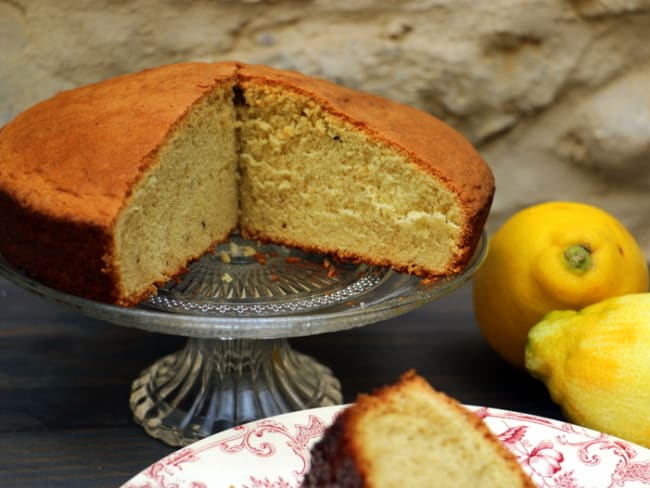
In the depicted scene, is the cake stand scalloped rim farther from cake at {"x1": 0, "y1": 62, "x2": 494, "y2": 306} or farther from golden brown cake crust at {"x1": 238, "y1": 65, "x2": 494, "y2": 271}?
golden brown cake crust at {"x1": 238, "y1": 65, "x2": 494, "y2": 271}

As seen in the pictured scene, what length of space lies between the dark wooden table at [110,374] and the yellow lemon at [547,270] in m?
0.10

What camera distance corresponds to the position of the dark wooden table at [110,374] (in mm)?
1451

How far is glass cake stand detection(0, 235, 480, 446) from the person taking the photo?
1321 mm

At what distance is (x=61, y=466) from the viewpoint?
142 cm

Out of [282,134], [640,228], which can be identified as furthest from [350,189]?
[640,228]

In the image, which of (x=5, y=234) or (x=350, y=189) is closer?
(x=5, y=234)

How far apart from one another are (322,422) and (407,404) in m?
0.29

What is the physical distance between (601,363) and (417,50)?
3.30ft

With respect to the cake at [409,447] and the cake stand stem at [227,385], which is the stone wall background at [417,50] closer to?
the cake stand stem at [227,385]

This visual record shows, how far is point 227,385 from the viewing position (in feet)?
5.46

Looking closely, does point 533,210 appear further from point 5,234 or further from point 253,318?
point 5,234

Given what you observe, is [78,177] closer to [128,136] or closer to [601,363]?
[128,136]

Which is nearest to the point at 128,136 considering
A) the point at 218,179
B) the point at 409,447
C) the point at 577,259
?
the point at 218,179

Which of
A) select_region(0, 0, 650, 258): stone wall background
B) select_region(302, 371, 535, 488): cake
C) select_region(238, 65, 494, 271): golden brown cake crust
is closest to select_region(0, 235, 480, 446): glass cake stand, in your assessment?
select_region(238, 65, 494, 271): golden brown cake crust
